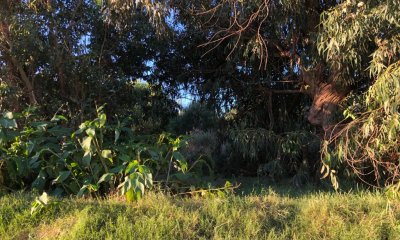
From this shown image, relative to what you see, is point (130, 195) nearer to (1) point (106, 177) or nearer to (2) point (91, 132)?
(1) point (106, 177)

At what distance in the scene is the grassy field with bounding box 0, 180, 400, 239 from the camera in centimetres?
532

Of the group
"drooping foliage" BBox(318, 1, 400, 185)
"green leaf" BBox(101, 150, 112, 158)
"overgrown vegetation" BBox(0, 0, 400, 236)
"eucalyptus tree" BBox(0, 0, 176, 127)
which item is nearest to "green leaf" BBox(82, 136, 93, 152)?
"overgrown vegetation" BBox(0, 0, 400, 236)

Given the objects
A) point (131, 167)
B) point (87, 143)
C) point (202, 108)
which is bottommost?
point (131, 167)

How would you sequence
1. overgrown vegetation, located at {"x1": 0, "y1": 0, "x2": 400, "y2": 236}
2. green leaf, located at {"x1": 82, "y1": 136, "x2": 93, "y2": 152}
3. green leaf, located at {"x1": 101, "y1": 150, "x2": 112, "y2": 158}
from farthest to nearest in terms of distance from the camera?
1. green leaf, located at {"x1": 101, "y1": 150, "x2": 112, "y2": 158}
2. green leaf, located at {"x1": 82, "y1": 136, "x2": 93, "y2": 152}
3. overgrown vegetation, located at {"x1": 0, "y1": 0, "x2": 400, "y2": 236}

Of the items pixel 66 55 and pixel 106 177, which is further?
pixel 66 55

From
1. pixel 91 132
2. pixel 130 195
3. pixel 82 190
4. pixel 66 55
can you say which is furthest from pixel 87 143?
pixel 66 55

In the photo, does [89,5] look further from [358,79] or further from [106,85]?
[358,79]

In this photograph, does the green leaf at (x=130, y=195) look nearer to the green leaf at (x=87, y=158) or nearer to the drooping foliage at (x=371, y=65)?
the green leaf at (x=87, y=158)

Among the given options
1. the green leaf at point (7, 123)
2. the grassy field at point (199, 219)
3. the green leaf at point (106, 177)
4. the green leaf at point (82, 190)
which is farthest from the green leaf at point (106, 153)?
the green leaf at point (7, 123)

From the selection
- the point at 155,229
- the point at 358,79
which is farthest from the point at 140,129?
the point at 155,229

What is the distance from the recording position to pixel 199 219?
18.6 ft

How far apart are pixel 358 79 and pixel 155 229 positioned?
5015mm

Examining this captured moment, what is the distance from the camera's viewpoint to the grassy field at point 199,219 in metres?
5.32

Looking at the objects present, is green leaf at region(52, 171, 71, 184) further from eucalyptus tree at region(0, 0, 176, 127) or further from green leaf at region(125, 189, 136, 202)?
eucalyptus tree at region(0, 0, 176, 127)
